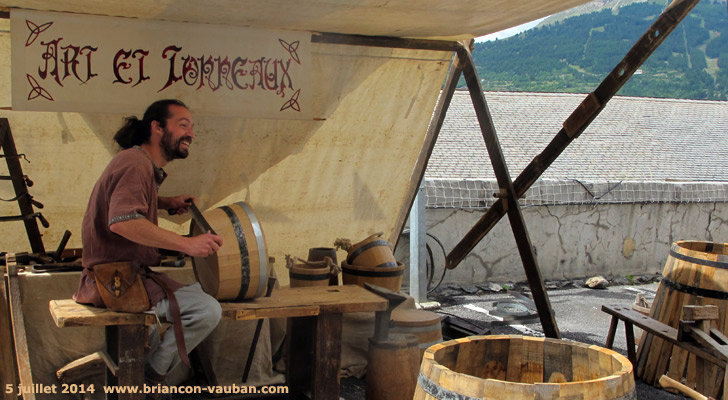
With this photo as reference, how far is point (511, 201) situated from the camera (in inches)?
233

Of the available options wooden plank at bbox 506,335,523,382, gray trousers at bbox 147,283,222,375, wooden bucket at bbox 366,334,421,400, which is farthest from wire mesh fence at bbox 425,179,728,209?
wooden plank at bbox 506,335,523,382

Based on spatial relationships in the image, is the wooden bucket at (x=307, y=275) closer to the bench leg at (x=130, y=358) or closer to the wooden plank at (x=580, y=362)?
the bench leg at (x=130, y=358)

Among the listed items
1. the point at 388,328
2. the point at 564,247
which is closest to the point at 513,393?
the point at 388,328

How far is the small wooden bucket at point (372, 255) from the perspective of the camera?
17.4 ft

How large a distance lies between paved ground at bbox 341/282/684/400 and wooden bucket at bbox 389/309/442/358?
75 centimetres

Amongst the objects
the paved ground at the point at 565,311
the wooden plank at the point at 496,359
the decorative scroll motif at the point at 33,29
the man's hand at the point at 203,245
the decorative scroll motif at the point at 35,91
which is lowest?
the paved ground at the point at 565,311

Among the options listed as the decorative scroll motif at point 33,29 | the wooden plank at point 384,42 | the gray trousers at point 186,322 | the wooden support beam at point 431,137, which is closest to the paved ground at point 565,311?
the wooden support beam at point 431,137

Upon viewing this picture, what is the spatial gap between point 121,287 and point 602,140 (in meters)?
11.7

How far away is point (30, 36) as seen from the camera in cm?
438

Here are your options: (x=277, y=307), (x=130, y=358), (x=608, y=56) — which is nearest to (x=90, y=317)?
(x=130, y=358)

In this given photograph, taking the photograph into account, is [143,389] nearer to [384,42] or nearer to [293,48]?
[293,48]

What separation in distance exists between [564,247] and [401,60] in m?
5.62

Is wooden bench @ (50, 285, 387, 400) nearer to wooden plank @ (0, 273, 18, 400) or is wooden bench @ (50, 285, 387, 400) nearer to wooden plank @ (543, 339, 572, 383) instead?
wooden plank @ (0, 273, 18, 400)

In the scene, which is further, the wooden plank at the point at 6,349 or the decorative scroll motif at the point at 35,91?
the decorative scroll motif at the point at 35,91
